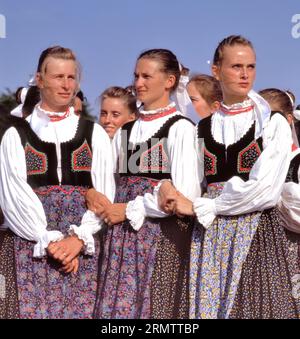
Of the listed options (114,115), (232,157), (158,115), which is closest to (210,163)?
(232,157)

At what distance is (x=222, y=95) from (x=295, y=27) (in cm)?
61

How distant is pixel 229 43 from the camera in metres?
5.90

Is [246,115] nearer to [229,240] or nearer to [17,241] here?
[229,240]

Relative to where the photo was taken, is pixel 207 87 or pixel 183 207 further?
pixel 207 87

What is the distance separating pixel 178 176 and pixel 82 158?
21.2 inches

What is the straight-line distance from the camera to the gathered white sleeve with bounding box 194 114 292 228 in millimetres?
5602

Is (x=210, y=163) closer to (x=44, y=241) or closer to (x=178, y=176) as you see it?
(x=178, y=176)

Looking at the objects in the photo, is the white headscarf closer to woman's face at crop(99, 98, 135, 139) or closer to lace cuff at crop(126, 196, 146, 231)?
woman's face at crop(99, 98, 135, 139)

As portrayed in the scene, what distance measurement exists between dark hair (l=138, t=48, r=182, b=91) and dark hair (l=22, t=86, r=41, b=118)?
0.63 m

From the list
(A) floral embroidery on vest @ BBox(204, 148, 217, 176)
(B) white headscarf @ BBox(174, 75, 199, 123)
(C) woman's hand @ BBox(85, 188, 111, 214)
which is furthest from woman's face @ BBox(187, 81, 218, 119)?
(C) woman's hand @ BBox(85, 188, 111, 214)

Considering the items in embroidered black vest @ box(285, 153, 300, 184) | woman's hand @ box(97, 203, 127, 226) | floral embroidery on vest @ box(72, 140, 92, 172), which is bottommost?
woman's hand @ box(97, 203, 127, 226)

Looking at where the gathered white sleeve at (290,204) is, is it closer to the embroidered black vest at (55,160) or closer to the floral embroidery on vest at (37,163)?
the embroidered black vest at (55,160)

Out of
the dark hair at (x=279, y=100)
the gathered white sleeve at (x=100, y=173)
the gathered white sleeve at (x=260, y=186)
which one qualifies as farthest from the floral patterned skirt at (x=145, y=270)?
the dark hair at (x=279, y=100)
